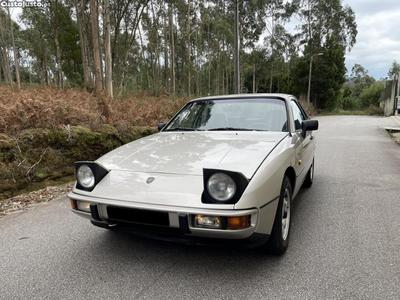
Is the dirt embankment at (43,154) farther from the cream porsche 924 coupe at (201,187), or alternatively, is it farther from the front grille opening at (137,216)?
the front grille opening at (137,216)

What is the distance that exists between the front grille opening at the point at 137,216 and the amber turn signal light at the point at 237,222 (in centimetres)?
45

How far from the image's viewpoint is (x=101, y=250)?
2.66 metres

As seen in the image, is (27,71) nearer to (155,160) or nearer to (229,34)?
(229,34)

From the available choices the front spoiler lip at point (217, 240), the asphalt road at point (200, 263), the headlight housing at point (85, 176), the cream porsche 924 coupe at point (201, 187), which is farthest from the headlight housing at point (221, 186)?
the headlight housing at point (85, 176)

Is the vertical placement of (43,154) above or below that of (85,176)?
below

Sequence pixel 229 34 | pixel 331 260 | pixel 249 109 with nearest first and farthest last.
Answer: pixel 331 260, pixel 249 109, pixel 229 34

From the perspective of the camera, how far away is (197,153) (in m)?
2.56

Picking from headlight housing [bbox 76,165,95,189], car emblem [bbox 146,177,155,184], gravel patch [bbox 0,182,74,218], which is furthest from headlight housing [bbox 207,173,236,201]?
gravel patch [bbox 0,182,74,218]

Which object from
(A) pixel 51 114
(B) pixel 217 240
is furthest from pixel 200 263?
(A) pixel 51 114

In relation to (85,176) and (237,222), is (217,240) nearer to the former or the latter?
(237,222)

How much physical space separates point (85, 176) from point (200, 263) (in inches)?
48.9

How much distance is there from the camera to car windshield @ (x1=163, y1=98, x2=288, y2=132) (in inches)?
129

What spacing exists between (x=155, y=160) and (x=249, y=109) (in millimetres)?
1508

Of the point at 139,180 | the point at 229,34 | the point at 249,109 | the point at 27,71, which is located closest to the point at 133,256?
the point at 139,180
